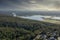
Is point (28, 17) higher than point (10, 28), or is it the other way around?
point (28, 17)

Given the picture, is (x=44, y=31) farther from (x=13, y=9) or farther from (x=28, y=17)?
(x=13, y=9)

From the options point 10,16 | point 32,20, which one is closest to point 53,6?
point 32,20

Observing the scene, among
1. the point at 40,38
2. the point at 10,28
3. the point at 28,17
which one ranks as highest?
the point at 28,17

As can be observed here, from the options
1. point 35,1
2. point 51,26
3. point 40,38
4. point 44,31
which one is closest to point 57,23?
point 51,26

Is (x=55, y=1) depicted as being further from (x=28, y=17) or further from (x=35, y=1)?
(x=28, y=17)

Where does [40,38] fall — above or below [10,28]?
below

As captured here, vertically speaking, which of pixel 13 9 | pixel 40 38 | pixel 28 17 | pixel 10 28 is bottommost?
pixel 40 38
